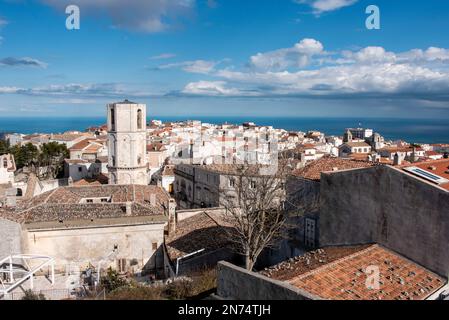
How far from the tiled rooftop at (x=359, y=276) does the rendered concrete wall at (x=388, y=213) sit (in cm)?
50

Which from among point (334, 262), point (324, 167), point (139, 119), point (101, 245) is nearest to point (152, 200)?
point (101, 245)

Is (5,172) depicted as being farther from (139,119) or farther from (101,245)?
(101,245)

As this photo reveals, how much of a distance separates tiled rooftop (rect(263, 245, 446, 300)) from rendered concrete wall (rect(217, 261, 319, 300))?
1.46 m

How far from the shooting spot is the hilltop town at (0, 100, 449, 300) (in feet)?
44.0

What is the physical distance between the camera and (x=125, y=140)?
156ft

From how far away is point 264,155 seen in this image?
54062mm

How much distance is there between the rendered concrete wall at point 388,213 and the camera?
13.6 meters

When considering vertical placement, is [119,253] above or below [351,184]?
below

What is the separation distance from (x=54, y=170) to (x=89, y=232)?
43.0m

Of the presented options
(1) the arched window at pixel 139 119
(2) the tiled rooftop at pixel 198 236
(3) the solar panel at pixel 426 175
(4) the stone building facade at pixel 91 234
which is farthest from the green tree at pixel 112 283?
(1) the arched window at pixel 139 119

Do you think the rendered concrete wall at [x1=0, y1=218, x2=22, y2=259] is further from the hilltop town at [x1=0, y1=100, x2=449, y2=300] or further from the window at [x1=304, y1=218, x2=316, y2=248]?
the window at [x1=304, y1=218, x2=316, y2=248]

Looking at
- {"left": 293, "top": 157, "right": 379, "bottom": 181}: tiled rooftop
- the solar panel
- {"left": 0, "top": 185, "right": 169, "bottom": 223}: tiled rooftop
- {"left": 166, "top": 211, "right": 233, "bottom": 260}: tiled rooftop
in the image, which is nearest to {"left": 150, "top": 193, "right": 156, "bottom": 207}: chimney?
{"left": 0, "top": 185, "right": 169, "bottom": 223}: tiled rooftop
